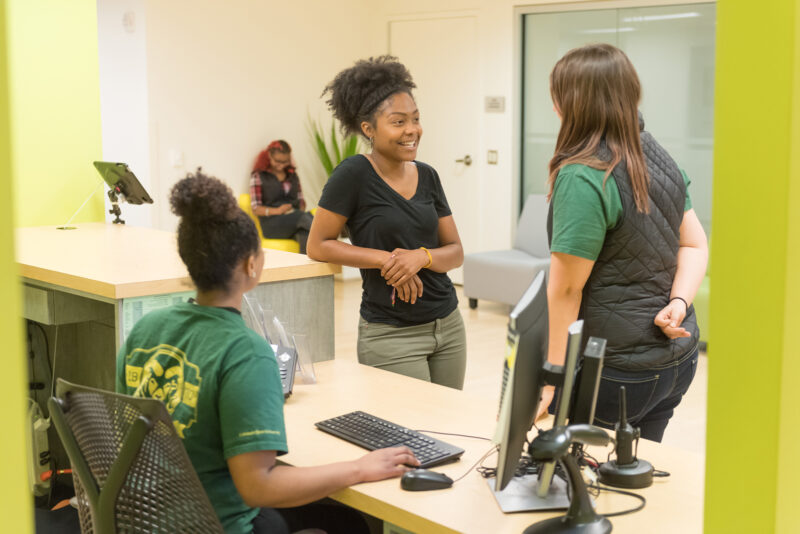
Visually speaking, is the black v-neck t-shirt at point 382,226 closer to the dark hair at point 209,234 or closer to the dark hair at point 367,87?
the dark hair at point 367,87

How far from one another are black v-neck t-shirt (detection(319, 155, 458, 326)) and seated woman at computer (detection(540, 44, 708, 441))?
69cm

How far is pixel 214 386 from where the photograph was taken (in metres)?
1.73

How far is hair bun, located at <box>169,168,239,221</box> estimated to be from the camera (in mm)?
1799

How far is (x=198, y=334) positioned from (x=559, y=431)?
697 millimetres

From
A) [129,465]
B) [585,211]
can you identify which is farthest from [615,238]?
[129,465]

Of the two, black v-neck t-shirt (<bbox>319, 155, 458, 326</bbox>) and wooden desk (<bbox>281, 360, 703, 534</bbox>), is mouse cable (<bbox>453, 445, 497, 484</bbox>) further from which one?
black v-neck t-shirt (<bbox>319, 155, 458, 326</bbox>)

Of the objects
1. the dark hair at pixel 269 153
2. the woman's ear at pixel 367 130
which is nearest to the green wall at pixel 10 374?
the woman's ear at pixel 367 130

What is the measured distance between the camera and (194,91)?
763 centimetres

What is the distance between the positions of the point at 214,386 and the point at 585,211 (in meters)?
0.88

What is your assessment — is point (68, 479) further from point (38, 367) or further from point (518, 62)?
point (518, 62)

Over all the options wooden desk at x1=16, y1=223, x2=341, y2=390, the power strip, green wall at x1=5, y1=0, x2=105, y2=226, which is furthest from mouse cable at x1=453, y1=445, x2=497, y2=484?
green wall at x1=5, y1=0, x2=105, y2=226

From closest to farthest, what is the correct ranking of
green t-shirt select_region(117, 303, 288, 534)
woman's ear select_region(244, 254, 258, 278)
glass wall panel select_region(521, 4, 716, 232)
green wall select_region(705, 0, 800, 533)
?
green wall select_region(705, 0, 800, 533) < green t-shirt select_region(117, 303, 288, 534) < woman's ear select_region(244, 254, 258, 278) < glass wall panel select_region(521, 4, 716, 232)

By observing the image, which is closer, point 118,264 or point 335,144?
point 118,264

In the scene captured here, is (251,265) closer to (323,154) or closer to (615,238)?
(615,238)
